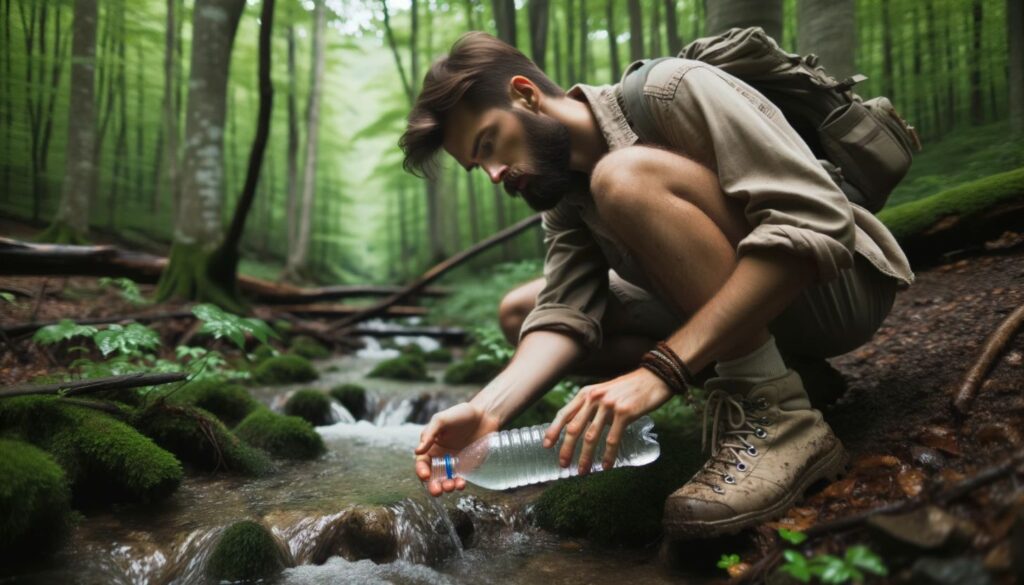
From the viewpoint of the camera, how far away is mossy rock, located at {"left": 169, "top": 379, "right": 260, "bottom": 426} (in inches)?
115

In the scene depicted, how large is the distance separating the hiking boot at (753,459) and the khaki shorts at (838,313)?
0.24 m

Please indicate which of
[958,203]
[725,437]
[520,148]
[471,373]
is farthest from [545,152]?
[471,373]

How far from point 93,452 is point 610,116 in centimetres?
193

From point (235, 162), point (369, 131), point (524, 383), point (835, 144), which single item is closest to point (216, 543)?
point (524, 383)

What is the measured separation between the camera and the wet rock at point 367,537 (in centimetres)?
170

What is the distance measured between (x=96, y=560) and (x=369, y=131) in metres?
17.2

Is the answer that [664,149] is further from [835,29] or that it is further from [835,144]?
[835,29]

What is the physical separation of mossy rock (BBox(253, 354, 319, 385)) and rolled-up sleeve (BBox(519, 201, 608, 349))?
135 inches

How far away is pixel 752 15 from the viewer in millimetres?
3150

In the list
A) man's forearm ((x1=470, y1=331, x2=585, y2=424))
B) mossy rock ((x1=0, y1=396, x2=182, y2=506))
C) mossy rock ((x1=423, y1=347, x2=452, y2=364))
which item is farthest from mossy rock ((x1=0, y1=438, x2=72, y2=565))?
mossy rock ((x1=423, y1=347, x2=452, y2=364))

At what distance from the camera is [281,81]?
17.9 meters

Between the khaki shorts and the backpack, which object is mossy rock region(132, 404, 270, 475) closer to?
the backpack

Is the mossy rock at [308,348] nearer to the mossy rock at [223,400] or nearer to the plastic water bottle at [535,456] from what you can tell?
the mossy rock at [223,400]

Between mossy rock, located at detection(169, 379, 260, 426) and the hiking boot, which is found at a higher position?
the hiking boot
